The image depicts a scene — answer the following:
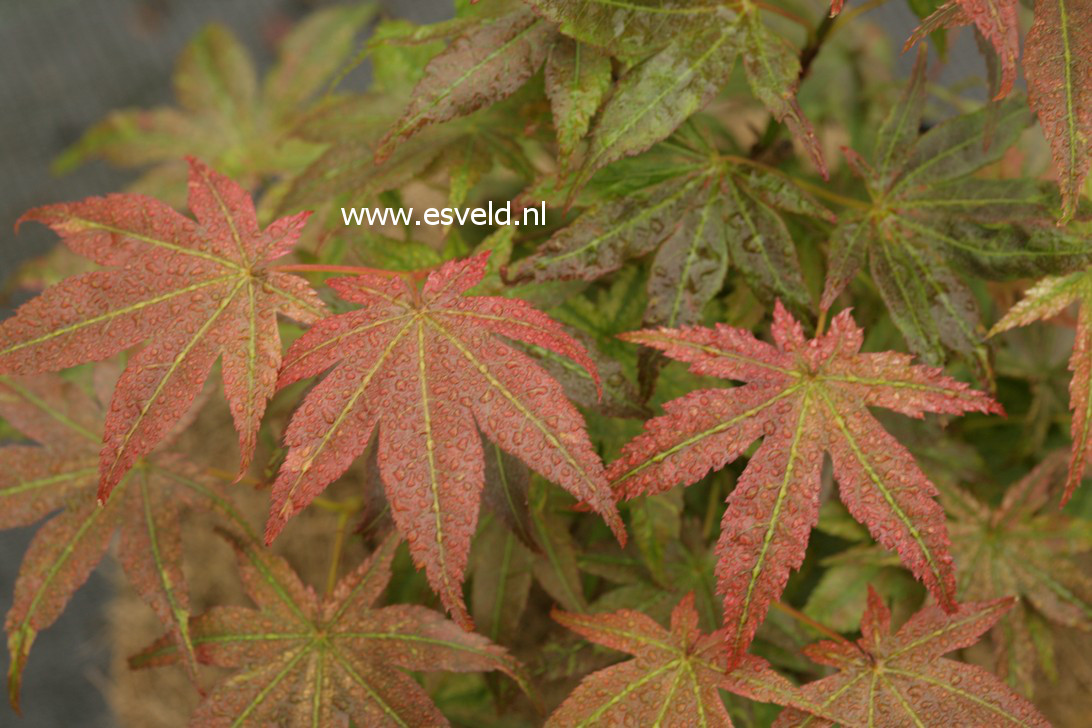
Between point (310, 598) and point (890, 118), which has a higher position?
point (890, 118)

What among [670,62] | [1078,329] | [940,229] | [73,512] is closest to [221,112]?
[73,512]

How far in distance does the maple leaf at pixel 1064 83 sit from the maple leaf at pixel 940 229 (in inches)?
4.3

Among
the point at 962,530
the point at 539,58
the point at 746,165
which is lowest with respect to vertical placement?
the point at 962,530

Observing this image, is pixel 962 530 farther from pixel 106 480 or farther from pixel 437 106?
pixel 106 480

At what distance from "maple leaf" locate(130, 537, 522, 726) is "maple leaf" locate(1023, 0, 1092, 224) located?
1.67 feet

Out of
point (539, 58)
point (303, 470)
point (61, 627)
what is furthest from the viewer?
point (61, 627)

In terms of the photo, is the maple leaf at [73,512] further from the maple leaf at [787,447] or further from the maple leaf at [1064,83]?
the maple leaf at [1064,83]

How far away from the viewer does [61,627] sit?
1.53 m

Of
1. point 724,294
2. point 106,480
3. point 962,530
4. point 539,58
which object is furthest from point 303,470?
point 962,530

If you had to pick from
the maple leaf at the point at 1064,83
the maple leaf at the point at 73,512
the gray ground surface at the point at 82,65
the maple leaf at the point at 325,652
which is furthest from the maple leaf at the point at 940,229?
the gray ground surface at the point at 82,65

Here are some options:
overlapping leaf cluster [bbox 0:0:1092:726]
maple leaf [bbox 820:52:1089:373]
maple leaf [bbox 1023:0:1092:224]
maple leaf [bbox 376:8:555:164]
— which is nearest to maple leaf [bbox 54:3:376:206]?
overlapping leaf cluster [bbox 0:0:1092:726]

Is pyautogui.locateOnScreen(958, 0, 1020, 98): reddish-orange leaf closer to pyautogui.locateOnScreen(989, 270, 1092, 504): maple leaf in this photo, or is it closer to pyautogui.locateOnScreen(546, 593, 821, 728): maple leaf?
pyautogui.locateOnScreen(989, 270, 1092, 504): maple leaf

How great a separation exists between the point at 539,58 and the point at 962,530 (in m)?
0.60

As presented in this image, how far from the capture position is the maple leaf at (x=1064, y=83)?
53cm
